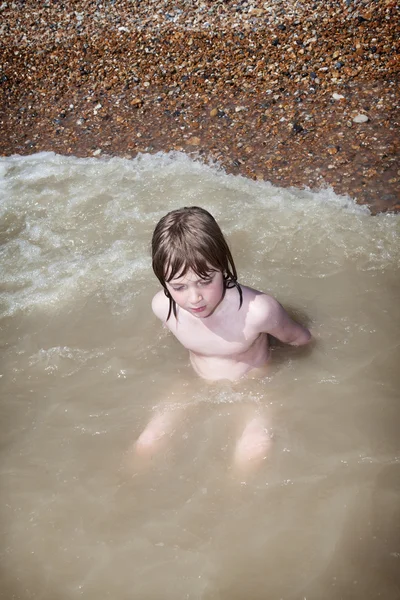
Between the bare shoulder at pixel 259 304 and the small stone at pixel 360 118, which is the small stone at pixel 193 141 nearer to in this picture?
the small stone at pixel 360 118

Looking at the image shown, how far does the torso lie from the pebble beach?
82.2 inches

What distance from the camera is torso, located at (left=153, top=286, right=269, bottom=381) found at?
9.84ft

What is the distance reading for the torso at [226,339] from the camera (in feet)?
9.84

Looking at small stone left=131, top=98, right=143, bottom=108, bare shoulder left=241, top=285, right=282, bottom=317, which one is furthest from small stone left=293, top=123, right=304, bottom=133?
bare shoulder left=241, top=285, right=282, bottom=317

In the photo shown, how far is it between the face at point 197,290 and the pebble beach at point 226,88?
246cm

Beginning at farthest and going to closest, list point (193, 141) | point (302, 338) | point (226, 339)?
point (193, 141)
point (302, 338)
point (226, 339)

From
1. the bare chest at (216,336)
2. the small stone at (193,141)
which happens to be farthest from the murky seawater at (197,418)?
the small stone at (193,141)

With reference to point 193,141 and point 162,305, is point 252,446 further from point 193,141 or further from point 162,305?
point 193,141

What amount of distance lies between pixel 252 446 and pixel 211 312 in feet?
2.81

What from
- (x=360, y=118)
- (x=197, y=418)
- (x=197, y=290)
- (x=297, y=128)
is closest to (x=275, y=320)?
(x=197, y=290)

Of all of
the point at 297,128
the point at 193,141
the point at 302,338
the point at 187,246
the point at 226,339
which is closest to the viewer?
the point at 187,246

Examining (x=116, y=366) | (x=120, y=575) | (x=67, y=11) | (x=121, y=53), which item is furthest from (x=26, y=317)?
(x=67, y=11)

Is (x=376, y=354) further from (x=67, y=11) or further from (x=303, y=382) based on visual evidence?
(x=67, y=11)

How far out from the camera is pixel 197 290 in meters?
2.62
